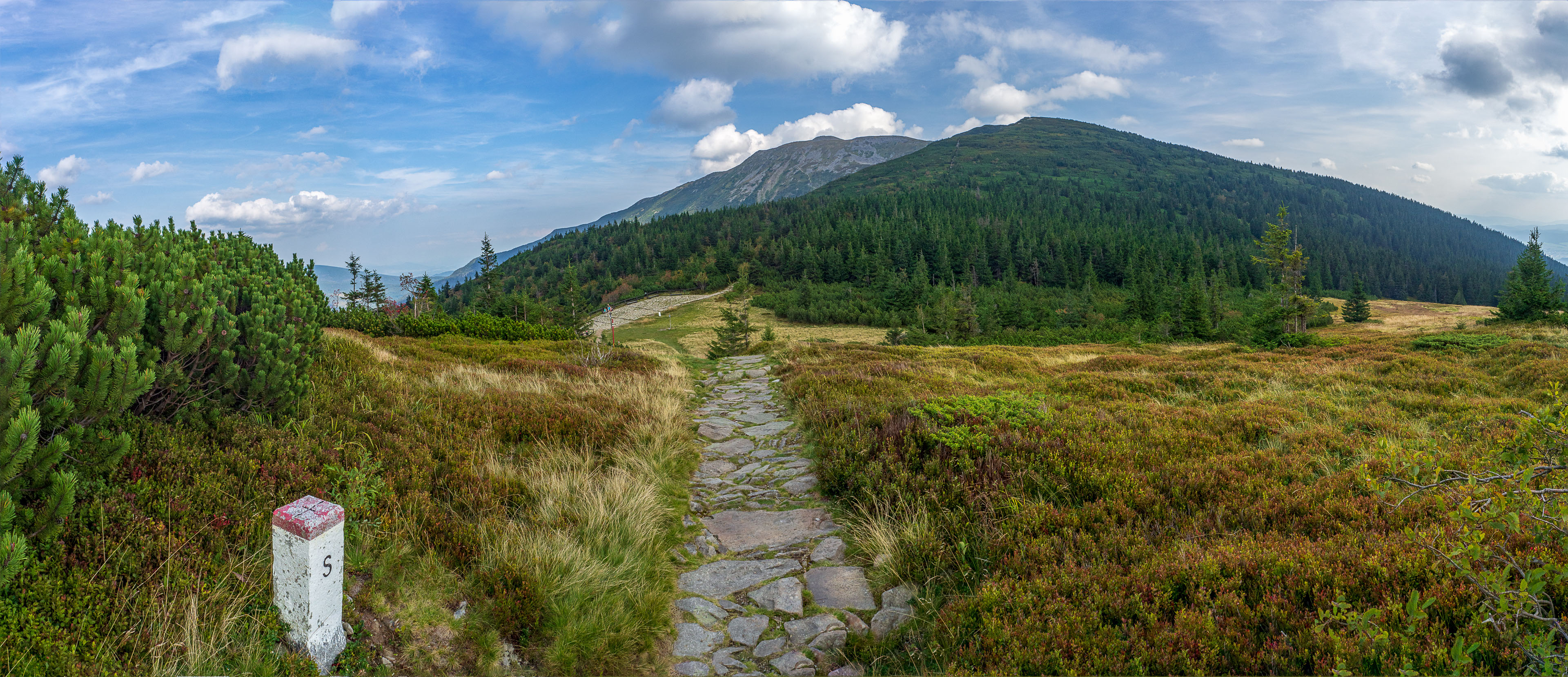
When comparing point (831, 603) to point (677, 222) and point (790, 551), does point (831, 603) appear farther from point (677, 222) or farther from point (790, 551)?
point (677, 222)

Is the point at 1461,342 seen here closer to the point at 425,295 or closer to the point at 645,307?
the point at 425,295

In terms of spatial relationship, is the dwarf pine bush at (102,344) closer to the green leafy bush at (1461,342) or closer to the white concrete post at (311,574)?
the white concrete post at (311,574)

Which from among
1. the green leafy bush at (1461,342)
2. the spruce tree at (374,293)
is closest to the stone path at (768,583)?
the green leafy bush at (1461,342)

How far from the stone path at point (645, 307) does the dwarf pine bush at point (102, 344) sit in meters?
82.5

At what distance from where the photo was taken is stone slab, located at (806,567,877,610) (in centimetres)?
507

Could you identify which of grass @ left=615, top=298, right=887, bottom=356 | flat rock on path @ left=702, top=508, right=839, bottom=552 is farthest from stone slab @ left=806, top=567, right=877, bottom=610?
grass @ left=615, top=298, right=887, bottom=356

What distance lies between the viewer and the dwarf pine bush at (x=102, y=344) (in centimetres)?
346

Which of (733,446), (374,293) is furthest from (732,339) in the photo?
(374,293)

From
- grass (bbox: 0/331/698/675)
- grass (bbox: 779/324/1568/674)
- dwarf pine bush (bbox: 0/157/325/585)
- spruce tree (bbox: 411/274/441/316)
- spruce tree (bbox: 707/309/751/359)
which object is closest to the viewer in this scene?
grass (bbox: 0/331/698/675)

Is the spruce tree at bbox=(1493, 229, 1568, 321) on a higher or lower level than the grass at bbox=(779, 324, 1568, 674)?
higher

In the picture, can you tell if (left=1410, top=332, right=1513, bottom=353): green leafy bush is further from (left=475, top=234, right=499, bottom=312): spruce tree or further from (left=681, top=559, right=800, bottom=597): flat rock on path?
(left=475, top=234, right=499, bottom=312): spruce tree

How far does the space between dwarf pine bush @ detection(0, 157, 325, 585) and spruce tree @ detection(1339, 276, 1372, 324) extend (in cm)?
10411

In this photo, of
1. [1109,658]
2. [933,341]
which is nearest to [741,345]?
[933,341]

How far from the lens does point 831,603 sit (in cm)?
510
